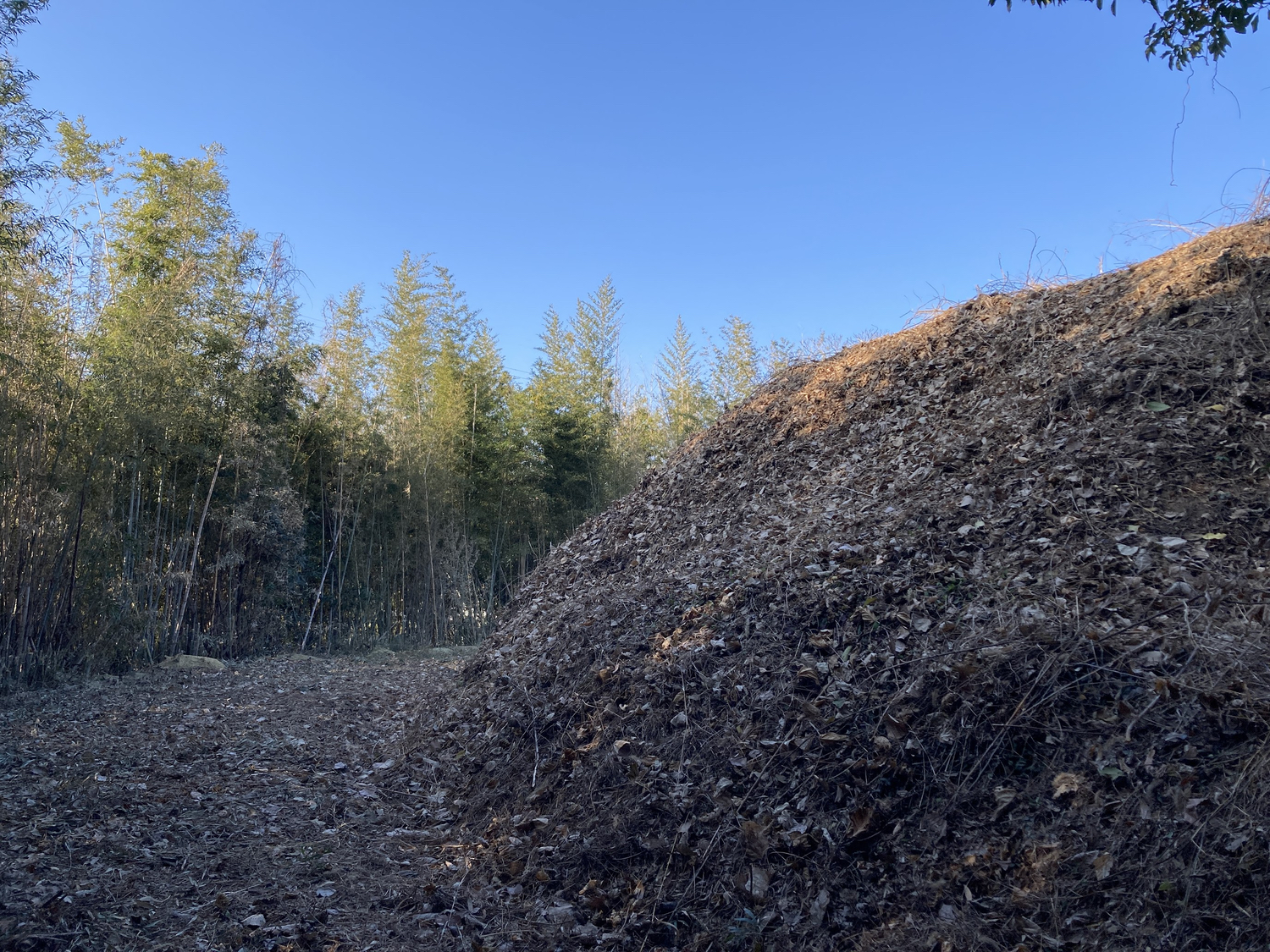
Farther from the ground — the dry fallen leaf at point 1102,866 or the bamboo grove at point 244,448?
the bamboo grove at point 244,448

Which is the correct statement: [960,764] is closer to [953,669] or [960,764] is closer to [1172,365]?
[953,669]

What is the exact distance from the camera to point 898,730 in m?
2.32

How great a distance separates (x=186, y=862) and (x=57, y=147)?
658cm

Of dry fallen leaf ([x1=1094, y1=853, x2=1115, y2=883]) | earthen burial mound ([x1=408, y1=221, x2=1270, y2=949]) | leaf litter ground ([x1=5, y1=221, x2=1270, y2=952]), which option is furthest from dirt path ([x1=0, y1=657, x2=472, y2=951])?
dry fallen leaf ([x1=1094, y1=853, x2=1115, y2=883])

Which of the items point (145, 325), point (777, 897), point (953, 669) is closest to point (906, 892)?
point (777, 897)

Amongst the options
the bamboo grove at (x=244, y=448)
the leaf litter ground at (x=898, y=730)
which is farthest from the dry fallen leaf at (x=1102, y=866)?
the bamboo grove at (x=244, y=448)

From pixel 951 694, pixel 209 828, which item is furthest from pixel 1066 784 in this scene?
pixel 209 828

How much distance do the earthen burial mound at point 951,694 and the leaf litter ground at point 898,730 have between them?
0.01 m

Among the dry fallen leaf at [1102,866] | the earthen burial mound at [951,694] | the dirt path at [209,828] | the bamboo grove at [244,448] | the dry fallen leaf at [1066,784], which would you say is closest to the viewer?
the dry fallen leaf at [1102,866]

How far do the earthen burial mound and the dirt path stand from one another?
26 cm

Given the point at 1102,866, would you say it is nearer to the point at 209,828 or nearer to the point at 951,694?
the point at 951,694

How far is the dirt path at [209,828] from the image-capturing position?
2217 mm

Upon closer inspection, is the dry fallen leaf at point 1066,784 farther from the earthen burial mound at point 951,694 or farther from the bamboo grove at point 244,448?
the bamboo grove at point 244,448

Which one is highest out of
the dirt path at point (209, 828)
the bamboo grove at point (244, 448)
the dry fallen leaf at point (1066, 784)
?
the bamboo grove at point (244, 448)
